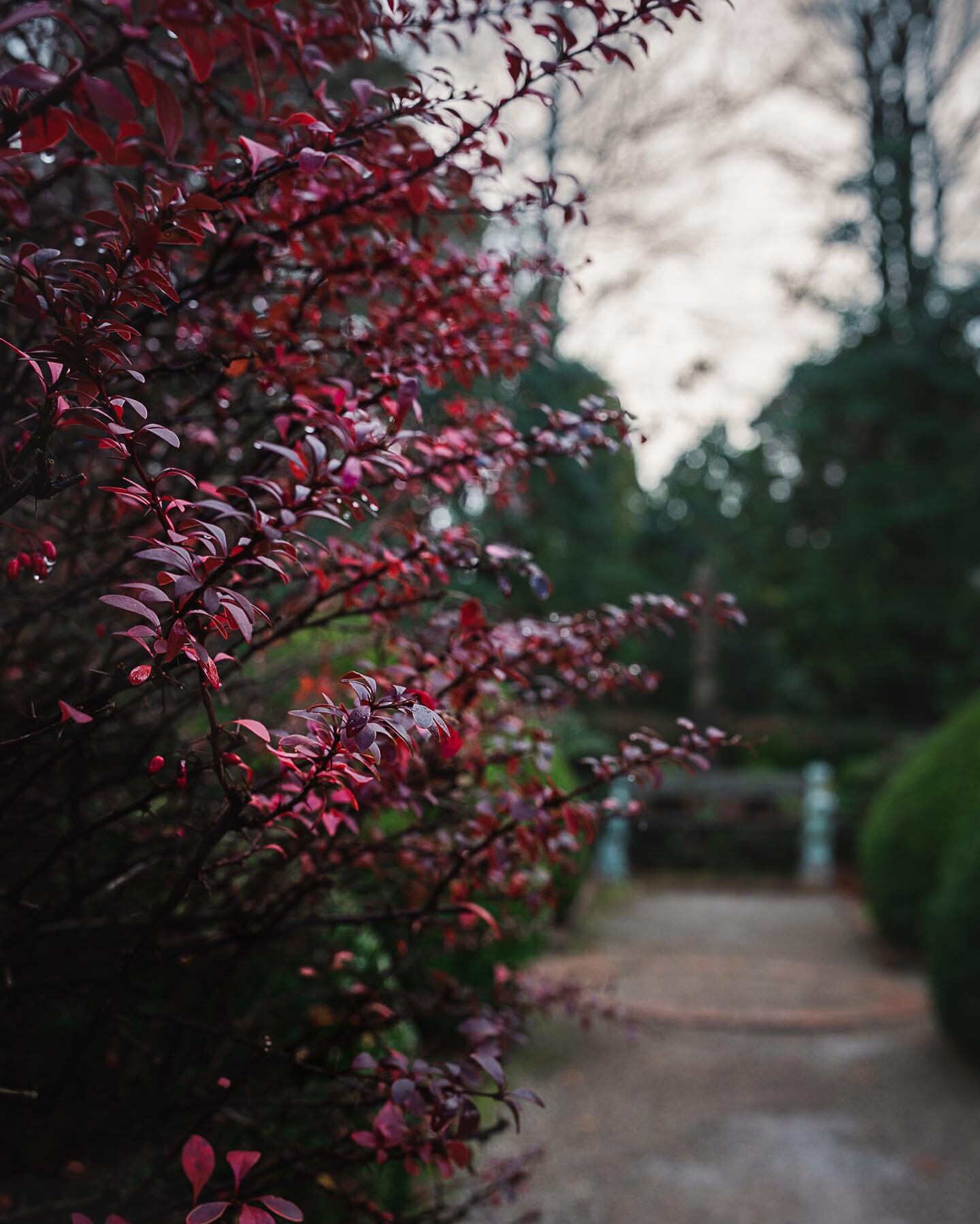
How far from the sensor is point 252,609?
103cm

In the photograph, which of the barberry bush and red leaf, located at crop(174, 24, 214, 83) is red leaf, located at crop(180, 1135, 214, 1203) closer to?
the barberry bush

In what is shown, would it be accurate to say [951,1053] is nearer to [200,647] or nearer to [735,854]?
[200,647]

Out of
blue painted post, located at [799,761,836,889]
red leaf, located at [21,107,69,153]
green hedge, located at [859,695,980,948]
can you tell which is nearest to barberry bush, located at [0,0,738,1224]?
red leaf, located at [21,107,69,153]

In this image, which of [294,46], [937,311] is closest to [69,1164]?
[294,46]

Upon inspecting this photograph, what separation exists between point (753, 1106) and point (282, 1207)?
12.3ft

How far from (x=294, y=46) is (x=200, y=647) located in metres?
1.03

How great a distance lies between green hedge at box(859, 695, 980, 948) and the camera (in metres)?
6.63

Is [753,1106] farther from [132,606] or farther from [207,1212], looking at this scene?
[132,606]

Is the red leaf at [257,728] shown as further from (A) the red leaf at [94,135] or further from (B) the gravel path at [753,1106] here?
Result: (B) the gravel path at [753,1106]

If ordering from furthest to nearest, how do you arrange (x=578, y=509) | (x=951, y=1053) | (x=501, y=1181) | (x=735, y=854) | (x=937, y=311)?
(x=937, y=311), (x=735, y=854), (x=578, y=509), (x=951, y=1053), (x=501, y=1181)

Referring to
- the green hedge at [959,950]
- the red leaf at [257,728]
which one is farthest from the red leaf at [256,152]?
the green hedge at [959,950]

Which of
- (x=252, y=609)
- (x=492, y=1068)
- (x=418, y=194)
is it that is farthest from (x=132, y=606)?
(x=418, y=194)

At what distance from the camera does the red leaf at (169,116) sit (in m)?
0.90

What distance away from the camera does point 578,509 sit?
10.2m
